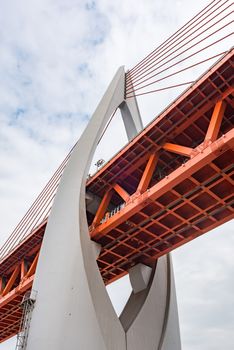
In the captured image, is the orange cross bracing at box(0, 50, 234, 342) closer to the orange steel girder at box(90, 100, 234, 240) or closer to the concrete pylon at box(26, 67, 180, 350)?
the orange steel girder at box(90, 100, 234, 240)

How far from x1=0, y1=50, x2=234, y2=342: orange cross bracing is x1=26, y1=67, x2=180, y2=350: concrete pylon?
4.43 feet

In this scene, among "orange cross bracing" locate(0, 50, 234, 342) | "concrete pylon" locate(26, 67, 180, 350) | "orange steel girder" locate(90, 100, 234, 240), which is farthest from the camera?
"orange cross bracing" locate(0, 50, 234, 342)

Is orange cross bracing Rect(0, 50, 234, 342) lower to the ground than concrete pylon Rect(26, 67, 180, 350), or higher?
higher

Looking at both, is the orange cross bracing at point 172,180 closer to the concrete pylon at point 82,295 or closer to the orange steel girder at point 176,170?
the orange steel girder at point 176,170

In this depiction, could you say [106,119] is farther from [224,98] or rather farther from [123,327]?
[123,327]

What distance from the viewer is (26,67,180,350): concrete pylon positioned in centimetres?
1230

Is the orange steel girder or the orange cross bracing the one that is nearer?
the orange steel girder

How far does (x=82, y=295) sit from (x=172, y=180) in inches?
212

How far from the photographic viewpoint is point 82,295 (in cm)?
1273

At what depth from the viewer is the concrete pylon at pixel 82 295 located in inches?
484

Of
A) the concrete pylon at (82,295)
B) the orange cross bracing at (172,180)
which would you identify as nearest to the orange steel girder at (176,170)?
the orange cross bracing at (172,180)

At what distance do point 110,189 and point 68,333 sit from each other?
7148 mm

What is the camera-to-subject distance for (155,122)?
47.6 ft

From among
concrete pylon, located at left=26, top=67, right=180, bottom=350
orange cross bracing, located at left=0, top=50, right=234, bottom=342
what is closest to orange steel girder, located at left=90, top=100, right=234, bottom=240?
orange cross bracing, located at left=0, top=50, right=234, bottom=342
